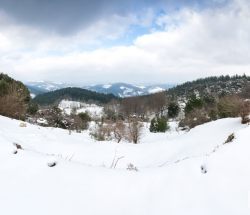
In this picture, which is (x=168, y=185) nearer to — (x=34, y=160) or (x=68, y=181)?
(x=68, y=181)

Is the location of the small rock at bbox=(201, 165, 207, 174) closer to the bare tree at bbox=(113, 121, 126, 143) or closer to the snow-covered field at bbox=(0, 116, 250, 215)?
the snow-covered field at bbox=(0, 116, 250, 215)

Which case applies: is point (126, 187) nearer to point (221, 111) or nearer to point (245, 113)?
point (245, 113)

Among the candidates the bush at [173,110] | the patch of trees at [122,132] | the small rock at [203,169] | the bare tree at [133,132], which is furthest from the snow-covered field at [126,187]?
the bush at [173,110]

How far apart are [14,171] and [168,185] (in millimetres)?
2685

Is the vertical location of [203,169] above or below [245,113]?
below

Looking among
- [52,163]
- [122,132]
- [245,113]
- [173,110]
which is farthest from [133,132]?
[173,110]

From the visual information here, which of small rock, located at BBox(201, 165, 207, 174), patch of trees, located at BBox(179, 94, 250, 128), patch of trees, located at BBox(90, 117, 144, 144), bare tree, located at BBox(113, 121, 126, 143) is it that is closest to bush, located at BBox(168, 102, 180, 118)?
patch of trees, located at BBox(179, 94, 250, 128)

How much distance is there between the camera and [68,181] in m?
5.91

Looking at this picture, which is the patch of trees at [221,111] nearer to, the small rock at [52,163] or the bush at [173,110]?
the small rock at [52,163]

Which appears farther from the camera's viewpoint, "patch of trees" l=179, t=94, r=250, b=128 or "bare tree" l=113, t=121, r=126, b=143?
"bare tree" l=113, t=121, r=126, b=143

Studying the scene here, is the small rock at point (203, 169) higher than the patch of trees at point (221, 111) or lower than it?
lower

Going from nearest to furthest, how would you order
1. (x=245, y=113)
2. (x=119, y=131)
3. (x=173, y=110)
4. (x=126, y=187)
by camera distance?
(x=126, y=187)
(x=245, y=113)
(x=119, y=131)
(x=173, y=110)

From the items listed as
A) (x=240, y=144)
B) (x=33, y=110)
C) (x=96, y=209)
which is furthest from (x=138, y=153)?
(x=33, y=110)

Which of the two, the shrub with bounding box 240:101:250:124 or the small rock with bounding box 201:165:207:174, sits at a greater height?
the shrub with bounding box 240:101:250:124
